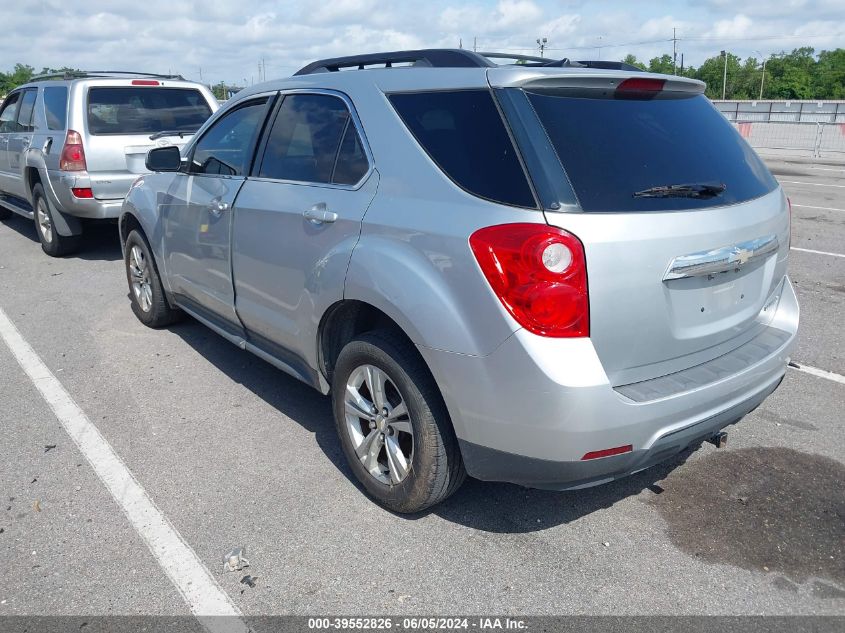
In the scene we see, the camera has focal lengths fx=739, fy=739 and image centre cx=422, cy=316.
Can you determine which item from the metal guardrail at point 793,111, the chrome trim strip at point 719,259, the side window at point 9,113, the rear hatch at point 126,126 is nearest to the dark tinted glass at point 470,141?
the chrome trim strip at point 719,259

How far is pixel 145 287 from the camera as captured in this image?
5758 mm

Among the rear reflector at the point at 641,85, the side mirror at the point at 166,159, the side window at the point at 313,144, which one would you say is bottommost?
the side mirror at the point at 166,159

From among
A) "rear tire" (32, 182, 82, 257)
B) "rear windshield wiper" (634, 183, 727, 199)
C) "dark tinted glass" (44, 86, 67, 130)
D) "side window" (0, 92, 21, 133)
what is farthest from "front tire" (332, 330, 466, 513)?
"side window" (0, 92, 21, 133)

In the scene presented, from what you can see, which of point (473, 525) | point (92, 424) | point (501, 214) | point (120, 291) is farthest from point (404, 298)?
point (120, 291)

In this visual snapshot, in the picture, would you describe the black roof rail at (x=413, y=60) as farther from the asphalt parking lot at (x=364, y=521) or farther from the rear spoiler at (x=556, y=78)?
the asphalt parking lot at (x=364, y=521)

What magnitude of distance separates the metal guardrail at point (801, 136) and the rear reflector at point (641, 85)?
20790mm

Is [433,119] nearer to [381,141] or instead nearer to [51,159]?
[381,141]

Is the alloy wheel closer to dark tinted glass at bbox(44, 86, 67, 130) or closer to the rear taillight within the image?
the rear taillight

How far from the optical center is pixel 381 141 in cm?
315

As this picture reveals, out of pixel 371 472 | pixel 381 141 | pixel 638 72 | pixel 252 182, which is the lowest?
pixel 371 472

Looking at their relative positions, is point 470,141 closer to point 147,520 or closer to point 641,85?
point 641,85

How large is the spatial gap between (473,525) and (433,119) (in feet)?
5.67

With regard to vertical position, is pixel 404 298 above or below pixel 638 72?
below

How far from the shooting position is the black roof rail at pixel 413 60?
3.13 m
